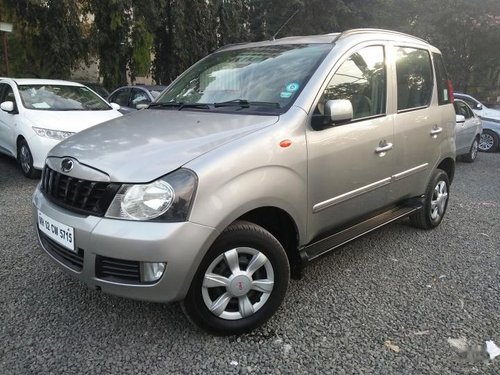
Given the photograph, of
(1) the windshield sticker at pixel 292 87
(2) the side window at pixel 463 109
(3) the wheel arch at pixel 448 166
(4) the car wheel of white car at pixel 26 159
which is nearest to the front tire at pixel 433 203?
(3) the wheel arch at pixel 448 166

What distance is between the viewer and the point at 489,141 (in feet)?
39.8

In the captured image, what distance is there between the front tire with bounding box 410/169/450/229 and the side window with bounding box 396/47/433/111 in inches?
31.2

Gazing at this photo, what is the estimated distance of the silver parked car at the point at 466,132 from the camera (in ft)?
29.5

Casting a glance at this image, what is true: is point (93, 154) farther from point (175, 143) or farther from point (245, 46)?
point (245, 46)

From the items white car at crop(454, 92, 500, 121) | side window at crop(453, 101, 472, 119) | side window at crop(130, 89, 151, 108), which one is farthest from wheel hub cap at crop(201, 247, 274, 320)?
white car at crop(454, 92, 500, 121)

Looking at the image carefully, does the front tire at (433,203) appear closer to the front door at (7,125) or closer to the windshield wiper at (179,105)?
the windshield wiper at (179,105)

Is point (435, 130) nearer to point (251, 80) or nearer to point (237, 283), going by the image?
point (251, 80)

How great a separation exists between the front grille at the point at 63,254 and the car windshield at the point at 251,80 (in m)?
1.39

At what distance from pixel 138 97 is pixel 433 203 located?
23.9ft

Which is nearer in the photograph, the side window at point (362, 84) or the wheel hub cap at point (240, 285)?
the wheel hub cap at point (240, 285)

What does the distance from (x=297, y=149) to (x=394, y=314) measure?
1.30 meters

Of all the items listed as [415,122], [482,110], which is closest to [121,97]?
[415,122]

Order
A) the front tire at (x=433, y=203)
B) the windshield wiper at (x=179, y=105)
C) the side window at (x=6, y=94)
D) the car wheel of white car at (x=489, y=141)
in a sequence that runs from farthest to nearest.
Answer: the car wheel of white car at (x=489, y=141) → the side window at (x=6, y=94) → the front tire at (x=433, y=203) → the windshield wiper at (x=179, y=105)

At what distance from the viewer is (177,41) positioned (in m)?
16.4
